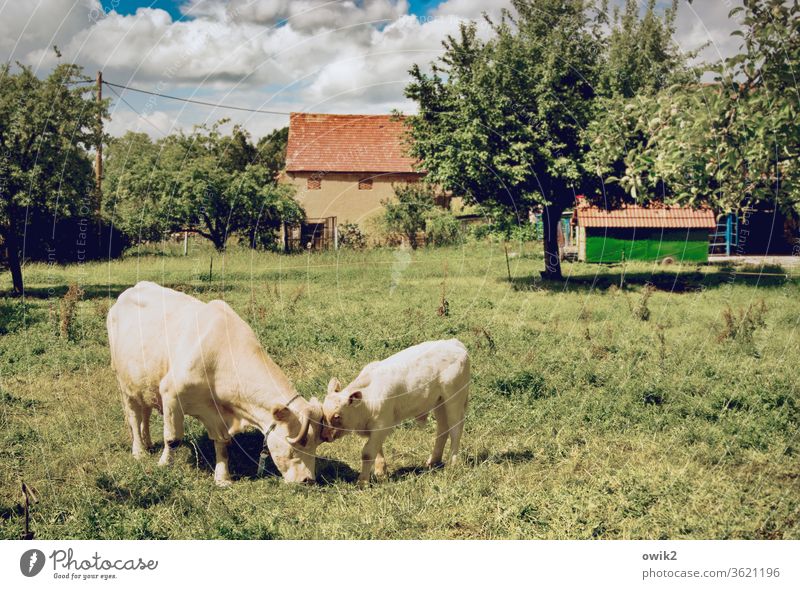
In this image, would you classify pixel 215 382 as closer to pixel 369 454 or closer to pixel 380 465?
pixel 369 454

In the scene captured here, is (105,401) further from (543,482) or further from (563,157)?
(563,157)

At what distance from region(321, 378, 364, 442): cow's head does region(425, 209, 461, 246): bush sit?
17845 mm

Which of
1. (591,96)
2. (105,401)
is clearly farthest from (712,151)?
(591,96)

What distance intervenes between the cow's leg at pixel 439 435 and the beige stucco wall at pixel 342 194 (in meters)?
21.9

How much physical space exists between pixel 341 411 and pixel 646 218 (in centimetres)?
2668

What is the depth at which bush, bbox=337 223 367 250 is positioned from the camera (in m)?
23.9

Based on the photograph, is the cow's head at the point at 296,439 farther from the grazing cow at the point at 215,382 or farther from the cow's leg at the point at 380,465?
the cow's leg at the point at 380,465

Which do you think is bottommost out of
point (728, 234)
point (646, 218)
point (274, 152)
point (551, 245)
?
point (551, 245)

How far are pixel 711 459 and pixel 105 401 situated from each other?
23.8 feet

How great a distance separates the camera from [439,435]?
25.1 feet

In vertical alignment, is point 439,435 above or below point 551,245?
below

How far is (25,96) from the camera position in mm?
17016
